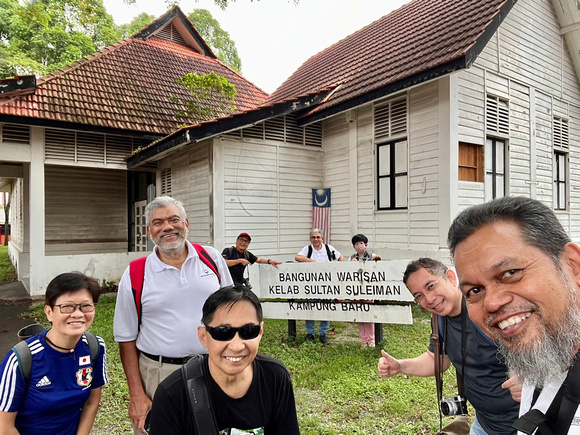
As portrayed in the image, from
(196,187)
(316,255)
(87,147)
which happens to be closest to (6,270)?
(87,147)

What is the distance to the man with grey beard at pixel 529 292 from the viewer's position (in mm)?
1045

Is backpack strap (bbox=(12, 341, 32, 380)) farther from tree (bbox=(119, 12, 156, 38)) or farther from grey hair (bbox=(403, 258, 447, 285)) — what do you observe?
tree (bbox=(119, 12, 156, 38))

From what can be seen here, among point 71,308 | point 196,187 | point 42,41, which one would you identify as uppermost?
point 42,41

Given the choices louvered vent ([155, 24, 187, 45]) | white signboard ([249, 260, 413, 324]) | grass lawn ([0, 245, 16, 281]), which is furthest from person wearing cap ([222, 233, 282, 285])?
louvered vent ([155, 24, 187, 45])

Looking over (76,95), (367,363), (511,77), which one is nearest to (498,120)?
(511,77)

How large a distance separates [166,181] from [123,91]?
330 cm

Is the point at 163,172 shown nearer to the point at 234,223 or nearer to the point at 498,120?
the point at 234,223

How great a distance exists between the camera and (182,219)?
2.55 meters

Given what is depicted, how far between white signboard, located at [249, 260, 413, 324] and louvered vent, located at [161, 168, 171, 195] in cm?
588

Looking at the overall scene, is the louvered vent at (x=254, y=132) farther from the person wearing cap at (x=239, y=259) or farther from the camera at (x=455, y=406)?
the camera at (x=455, y=406)

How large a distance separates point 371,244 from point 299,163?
282 cm

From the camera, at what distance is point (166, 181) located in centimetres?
1062

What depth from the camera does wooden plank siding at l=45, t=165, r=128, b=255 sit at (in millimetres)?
12336

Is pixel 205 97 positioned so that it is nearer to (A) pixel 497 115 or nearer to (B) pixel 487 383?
(A) pixel 497 115
